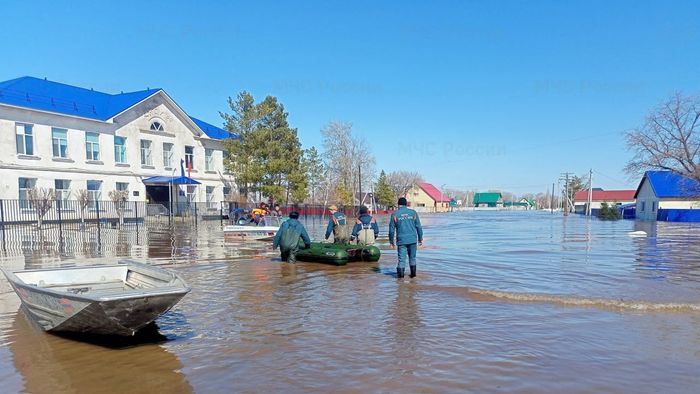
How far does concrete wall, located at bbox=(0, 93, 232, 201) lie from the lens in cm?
2689

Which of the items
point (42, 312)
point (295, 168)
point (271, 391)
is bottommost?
point (271, 391)

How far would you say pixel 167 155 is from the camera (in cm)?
3675

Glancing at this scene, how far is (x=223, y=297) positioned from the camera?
26.8ft

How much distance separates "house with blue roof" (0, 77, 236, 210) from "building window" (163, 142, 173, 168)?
85 millimetres

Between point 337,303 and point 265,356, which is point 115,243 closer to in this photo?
point 337,303

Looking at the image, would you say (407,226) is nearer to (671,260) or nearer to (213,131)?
(671,260)

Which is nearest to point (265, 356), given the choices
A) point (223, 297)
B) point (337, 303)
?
point (337, 303)

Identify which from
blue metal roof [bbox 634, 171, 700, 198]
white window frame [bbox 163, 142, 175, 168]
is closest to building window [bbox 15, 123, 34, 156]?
white window frame [bbox 163, 142, 175, 168]

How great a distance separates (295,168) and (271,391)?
37.1 meters

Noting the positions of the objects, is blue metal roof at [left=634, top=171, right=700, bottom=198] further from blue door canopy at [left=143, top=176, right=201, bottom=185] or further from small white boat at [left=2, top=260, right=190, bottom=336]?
small white boat at [left=2, top=260, right=190, bottom=336]

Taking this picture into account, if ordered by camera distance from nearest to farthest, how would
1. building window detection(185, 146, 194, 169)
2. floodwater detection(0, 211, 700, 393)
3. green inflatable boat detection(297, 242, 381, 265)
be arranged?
1. floodwater detection(0, 211, 700, 393)
2. green inflatable boat detection(297, 242, 381, 265)
3. building window detection(185, 146, 194, 169)

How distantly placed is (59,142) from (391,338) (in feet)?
104

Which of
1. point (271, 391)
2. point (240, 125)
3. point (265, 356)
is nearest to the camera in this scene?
point (271, 391)

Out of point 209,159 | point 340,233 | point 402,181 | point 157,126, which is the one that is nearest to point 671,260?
point 340,233
